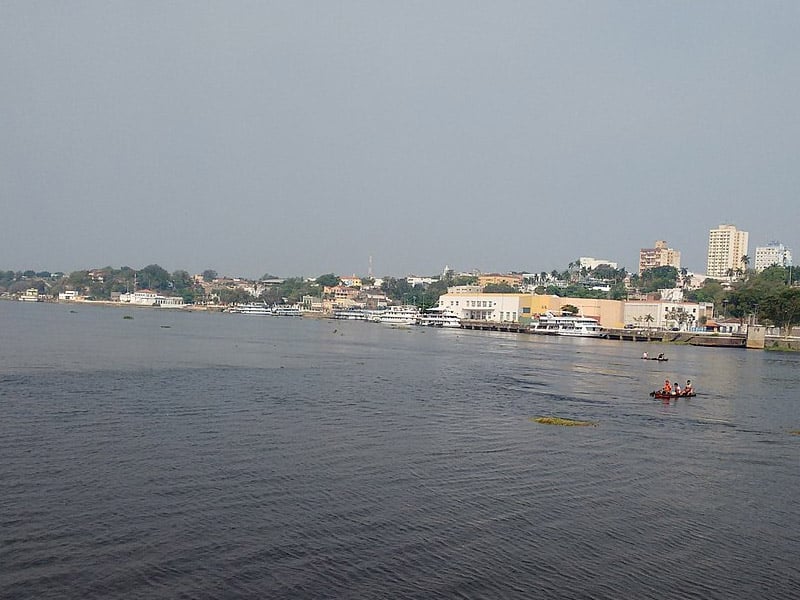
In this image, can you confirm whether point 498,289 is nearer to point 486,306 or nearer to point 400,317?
point 400,317

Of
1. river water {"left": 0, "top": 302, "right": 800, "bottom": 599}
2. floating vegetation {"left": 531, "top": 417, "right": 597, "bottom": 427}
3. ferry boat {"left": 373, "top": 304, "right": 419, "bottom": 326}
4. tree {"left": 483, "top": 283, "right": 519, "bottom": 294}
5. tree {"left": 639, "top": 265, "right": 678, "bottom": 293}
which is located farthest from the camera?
tree {"left": 639, "top": 265, "right": 678, "bottom": 293}

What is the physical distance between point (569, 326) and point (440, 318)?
85.0 ft

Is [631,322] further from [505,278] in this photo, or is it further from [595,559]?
[595,559]

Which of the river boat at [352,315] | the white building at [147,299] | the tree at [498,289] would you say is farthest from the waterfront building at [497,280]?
the white building at [147,299]

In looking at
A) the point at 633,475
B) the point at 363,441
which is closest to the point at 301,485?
the point at 363,441

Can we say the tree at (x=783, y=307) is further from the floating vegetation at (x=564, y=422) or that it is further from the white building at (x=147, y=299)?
the white building at (x=147, y=299)

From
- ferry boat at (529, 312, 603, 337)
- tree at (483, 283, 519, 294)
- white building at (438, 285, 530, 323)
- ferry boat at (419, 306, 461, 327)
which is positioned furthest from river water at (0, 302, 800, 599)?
tree at (483, 283, 519, 294)

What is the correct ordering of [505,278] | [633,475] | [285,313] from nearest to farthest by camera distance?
[633,475]
[285,313]
[505,278]

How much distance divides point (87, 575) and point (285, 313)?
150 metres

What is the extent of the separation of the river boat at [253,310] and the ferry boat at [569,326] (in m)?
70.7

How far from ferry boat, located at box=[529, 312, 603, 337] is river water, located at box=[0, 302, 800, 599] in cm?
7214

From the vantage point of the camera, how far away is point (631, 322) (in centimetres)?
11612

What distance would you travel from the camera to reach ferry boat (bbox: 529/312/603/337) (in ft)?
342

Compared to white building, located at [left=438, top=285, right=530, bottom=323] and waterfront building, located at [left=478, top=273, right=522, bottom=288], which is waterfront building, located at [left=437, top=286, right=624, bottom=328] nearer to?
white building, located at [left=438, top=285, right=530, bottom=323]
